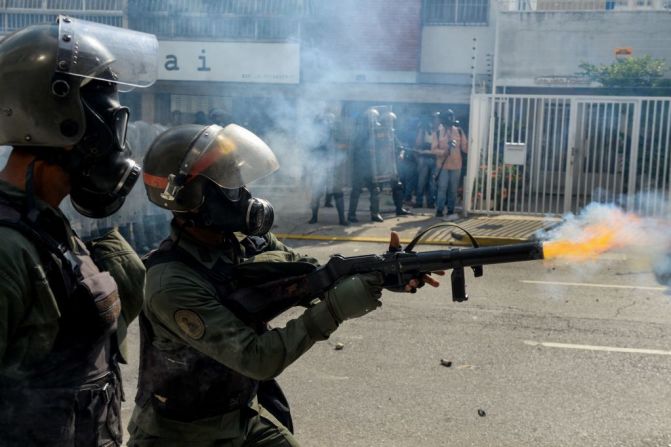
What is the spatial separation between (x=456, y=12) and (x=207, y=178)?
659 inches

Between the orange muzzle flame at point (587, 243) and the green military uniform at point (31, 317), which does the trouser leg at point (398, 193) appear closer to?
the orange muzzle flame at point (587, 243)

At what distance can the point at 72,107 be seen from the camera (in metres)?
1.90

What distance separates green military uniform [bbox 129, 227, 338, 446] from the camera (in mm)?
2389

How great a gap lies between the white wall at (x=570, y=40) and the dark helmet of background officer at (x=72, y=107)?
16.3 metres

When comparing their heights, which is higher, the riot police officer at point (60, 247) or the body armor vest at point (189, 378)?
the riot police officer at point (60, 247)

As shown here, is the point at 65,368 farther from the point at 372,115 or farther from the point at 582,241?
the point at 372,115

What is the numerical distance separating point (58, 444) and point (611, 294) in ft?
21.9

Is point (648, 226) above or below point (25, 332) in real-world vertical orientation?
below

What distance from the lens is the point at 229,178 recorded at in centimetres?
263

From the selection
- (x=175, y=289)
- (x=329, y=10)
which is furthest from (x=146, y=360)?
(x=329, y=10)

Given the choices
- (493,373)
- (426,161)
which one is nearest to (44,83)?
(493,373)

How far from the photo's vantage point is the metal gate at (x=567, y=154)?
476 inches

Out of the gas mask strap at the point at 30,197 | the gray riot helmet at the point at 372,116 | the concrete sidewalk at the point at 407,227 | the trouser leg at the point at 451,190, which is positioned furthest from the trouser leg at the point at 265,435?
the trouser leg at the point at 451,190

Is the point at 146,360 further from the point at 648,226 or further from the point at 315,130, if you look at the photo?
the point at 315,130
